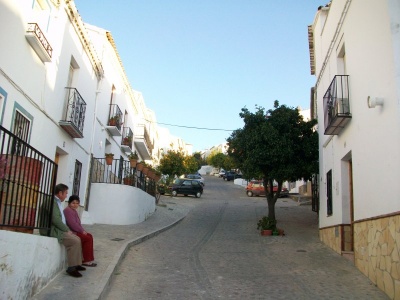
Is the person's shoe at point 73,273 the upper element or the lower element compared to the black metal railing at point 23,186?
lower

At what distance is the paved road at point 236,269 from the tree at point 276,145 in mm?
2261

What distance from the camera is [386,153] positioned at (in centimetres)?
677

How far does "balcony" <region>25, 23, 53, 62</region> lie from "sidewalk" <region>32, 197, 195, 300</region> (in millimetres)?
4714

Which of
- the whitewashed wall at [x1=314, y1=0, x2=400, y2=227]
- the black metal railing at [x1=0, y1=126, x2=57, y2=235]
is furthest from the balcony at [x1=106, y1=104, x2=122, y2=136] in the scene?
the black metal railing at [x1=0, y1=126, x2=57, y2=235]

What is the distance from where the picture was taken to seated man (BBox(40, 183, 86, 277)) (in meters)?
6.44

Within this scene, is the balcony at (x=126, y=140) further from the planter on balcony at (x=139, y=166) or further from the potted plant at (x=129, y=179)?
the potted plant at (x=129, y=179)

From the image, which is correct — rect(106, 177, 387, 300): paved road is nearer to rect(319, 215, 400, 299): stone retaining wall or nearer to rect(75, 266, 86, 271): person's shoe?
rect(319, 215, 400, 299): stone retaining wall

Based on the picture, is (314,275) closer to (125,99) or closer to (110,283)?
→ (110,283)

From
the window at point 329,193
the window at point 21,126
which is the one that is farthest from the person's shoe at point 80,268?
the window at point 329,193

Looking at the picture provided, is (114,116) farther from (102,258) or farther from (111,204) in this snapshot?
(102,258)

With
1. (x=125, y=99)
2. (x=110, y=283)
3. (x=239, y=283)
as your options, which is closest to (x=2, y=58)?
(x=110, y=283)

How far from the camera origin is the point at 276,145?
14398mm

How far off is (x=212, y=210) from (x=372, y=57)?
16.2 metres

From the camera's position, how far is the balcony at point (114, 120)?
16.1 metres
